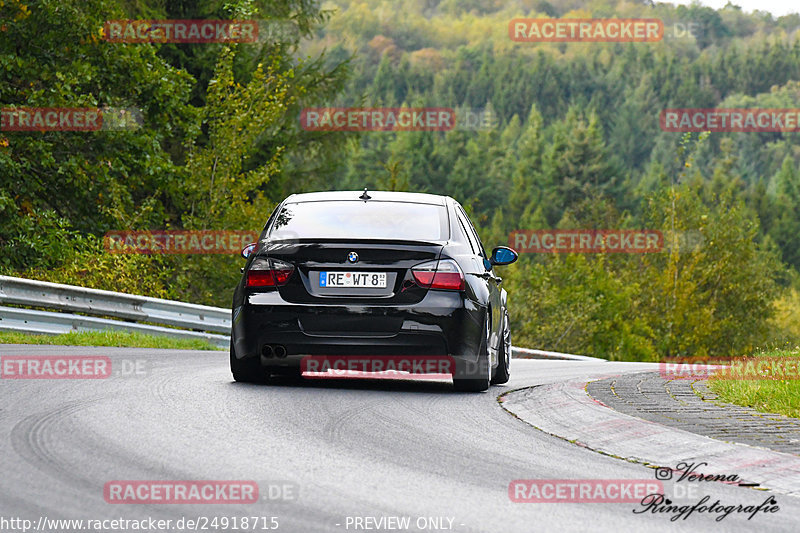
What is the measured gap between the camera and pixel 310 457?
647 cm

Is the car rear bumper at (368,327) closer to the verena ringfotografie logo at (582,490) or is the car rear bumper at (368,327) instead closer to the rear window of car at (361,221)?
the rear window of car at (361,221)

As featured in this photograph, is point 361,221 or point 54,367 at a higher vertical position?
point 361,221

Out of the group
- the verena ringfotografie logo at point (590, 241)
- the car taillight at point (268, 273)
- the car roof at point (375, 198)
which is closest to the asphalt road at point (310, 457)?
the car taillight at point (268, 273)

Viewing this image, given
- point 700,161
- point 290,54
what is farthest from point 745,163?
point 290,54

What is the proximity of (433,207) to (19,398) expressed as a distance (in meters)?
3.90

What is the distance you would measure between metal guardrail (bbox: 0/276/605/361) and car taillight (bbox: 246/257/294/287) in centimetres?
699

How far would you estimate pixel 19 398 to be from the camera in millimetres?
8531

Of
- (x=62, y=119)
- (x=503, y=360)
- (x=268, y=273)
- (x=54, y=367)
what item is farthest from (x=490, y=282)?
(x=62, y=119)

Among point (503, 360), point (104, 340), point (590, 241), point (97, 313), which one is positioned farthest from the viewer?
point (590, 241)

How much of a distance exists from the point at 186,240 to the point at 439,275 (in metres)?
17.4

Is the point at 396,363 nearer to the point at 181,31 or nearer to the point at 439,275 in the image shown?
the point at 439,275

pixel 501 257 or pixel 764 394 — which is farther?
pixel 501 257

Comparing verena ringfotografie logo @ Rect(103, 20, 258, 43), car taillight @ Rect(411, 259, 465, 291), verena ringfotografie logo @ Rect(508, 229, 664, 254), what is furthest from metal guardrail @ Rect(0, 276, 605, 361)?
verena ringfotografie logo @ Rect(508, 229, 664, 254)

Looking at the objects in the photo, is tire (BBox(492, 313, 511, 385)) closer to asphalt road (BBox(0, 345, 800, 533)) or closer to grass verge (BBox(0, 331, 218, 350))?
asphalt road (BBox(0, 345, 800, 533))
